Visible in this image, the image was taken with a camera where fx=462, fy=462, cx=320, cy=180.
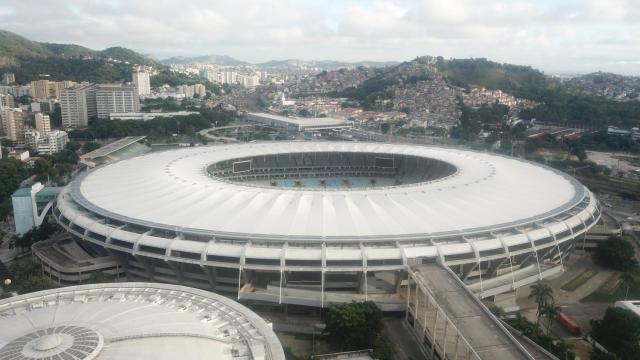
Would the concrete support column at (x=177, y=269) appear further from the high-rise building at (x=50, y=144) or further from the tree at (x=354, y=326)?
the high-rise building at (x=50, y=144)

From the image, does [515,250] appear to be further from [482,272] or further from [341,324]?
[341,324]

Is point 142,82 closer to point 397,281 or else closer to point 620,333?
point 397,281

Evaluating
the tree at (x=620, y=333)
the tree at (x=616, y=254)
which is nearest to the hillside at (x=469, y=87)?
the tree at (x=616, y=254)

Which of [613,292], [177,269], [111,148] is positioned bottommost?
[613,292]

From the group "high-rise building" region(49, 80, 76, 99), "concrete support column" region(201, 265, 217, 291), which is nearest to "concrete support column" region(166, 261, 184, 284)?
"concrete support column" region(201, 265, 217, 291)

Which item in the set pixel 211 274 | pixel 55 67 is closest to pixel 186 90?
pixel 55 67

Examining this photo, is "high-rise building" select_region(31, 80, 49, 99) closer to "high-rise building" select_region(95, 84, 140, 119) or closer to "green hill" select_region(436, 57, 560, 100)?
"high-rise building" select_region(95, 84, 140, 119)
